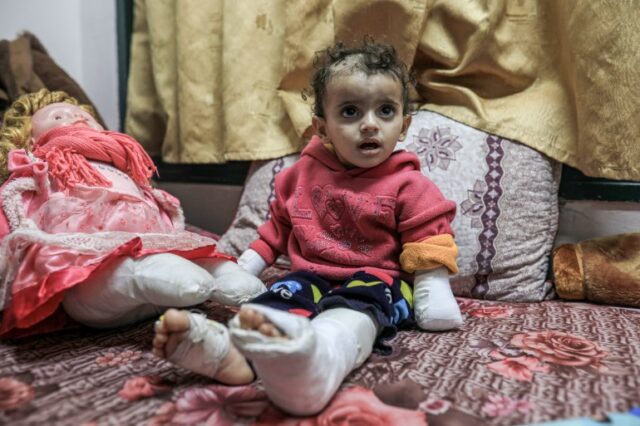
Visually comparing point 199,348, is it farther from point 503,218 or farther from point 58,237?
point 503,218

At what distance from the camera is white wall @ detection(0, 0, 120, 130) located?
71.4 inches

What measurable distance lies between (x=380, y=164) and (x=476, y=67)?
398 mm

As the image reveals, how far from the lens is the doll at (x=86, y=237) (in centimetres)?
81

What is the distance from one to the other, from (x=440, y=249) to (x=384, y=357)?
22cm

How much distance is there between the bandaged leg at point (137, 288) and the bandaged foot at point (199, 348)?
0.45ft

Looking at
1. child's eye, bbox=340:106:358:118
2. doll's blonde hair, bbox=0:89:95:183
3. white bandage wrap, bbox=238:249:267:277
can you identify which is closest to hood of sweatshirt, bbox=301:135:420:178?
child's eye, bbox=340:106:358:118

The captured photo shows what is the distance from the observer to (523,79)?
3.85 ft

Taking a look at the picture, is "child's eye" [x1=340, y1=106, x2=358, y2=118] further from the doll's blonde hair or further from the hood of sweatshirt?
the doll's blonde hair

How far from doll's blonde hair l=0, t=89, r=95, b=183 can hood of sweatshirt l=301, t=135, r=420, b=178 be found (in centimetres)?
60

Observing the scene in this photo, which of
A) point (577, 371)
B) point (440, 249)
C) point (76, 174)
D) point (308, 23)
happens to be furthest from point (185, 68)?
point (577, 371)

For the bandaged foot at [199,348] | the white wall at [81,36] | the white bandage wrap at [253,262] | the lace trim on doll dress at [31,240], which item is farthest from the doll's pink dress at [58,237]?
the white wall at [81,36]

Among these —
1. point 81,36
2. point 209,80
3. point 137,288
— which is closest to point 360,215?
point 137,288

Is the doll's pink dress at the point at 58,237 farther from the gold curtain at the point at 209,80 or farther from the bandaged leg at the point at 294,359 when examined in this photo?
the gold curtain at the point at 209,80

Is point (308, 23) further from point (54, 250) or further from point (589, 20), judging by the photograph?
point (54, 250)
